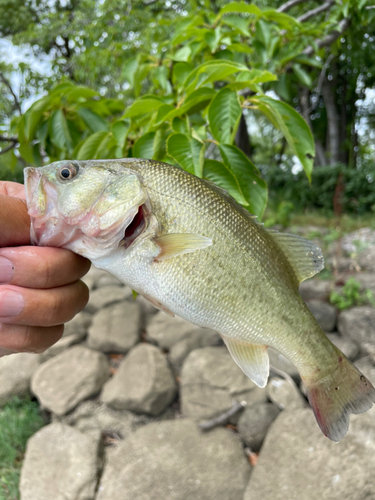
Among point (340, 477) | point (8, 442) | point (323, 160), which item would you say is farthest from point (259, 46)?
point (323, 160)

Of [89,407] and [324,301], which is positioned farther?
[324,301]

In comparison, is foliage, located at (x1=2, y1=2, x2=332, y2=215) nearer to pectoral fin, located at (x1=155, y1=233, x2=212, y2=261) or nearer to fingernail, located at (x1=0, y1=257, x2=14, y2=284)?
pectoral fin, located at (x1=155, y1=233, x2=212, y2=261)

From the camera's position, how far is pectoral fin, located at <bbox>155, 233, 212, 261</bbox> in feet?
3.50

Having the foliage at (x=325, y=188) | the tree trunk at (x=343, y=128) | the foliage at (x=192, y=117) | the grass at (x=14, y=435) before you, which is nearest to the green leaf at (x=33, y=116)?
the foliage at (x=192, y=117)

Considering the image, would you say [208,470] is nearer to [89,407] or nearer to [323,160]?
[89,407]

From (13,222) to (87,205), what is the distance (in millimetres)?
232

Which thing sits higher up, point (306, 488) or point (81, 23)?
point (81, 23)

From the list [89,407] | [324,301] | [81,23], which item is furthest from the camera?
[81,23]

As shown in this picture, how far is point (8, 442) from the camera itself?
3.78 metres

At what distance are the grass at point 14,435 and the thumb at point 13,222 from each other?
3399 mm

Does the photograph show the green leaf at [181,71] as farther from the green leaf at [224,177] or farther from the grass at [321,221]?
the grass at [321,221]

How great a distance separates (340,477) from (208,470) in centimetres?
106

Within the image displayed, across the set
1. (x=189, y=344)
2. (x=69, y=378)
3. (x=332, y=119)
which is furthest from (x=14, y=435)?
(x=332, y=119)

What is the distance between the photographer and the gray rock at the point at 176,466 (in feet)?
9.64
